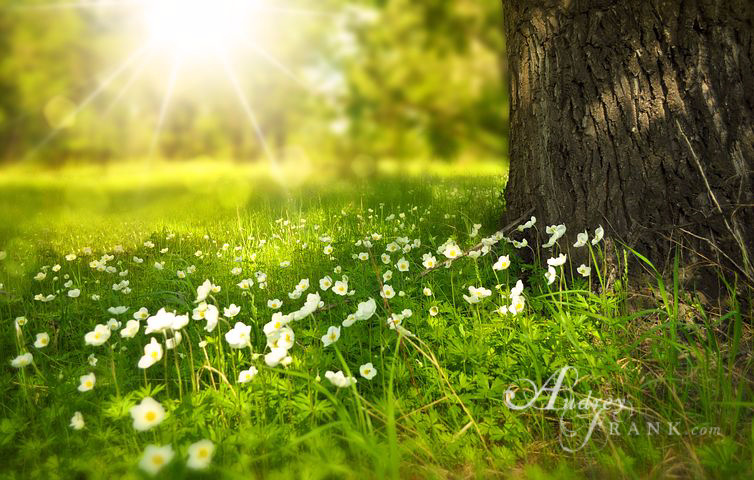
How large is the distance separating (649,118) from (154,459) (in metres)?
2.15

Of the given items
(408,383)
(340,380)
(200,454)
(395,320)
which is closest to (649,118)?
(395,320)

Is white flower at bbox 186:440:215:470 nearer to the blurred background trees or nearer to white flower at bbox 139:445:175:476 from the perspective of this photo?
white flower at bbox 139:445:175:476

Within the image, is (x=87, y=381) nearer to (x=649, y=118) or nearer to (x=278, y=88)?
(x=649, y=118)

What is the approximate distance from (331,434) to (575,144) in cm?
167

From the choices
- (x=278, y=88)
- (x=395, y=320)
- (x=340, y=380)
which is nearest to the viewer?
(x=340, y=380)

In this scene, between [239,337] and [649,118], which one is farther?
[649,118]

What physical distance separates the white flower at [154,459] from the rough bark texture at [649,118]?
6.12 ft

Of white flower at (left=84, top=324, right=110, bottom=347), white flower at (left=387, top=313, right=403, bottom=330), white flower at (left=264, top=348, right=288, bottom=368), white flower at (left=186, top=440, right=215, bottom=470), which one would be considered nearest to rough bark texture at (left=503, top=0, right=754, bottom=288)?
white flower at (left=387, top=313, right=403, bottom=330)

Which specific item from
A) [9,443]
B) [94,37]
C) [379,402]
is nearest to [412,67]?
[379,402]

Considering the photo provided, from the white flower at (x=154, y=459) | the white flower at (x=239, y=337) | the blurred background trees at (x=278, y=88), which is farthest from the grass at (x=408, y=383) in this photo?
the blurred background trees at (x=278, y=88)

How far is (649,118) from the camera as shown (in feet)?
6.53

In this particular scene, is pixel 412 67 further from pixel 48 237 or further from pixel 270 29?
pixel 48 237

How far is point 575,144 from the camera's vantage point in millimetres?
2178

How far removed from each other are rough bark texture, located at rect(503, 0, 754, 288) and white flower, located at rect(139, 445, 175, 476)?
1864 millimetres
